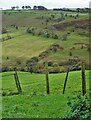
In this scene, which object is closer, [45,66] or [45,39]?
[45,66]

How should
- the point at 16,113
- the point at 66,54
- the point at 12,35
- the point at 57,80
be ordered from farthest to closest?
the point at 12,35, the point at 66,54, the point at 57,80, the point at 16,113

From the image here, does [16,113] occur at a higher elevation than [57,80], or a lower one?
higher

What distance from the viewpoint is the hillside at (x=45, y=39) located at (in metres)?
90.9

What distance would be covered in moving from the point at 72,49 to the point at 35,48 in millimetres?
12810

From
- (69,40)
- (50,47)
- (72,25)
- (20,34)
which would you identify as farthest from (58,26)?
(50,47)

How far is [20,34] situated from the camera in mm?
128875

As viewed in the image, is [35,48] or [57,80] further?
[35,48]

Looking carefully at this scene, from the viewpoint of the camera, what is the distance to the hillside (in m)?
90.9

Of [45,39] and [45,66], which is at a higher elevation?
[45,66]

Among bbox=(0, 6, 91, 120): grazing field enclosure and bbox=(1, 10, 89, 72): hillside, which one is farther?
bbox=(1, 10, 89, 72): hillside

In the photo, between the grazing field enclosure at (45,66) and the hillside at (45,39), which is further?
the hillside at (45,39)

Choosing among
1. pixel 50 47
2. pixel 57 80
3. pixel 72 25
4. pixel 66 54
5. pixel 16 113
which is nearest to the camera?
pixel 16 113

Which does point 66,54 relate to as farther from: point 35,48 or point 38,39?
point 38,39

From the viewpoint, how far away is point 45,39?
116 meters
